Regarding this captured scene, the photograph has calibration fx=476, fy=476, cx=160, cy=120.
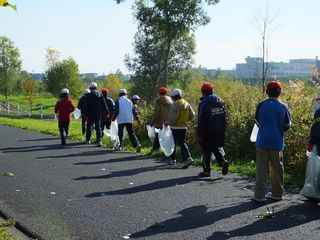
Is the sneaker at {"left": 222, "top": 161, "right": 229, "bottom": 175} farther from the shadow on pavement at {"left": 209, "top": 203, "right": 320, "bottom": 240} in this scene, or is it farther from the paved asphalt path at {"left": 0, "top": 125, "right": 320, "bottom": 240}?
the shadow on pavement at {"left": 209, "top": 203, "right": 320, "bottom": 240}

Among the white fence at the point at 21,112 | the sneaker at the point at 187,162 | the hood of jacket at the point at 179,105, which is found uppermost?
the hood of jacket at the point at 179,105

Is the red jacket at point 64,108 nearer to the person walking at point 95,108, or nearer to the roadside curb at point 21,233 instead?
the person walking at point 95,108

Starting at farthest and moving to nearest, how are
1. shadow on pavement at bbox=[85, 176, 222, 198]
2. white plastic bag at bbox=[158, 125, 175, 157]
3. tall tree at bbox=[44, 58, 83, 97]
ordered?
tall tree at bbox=[44, 58, 83, 97], white plastic bag at bbox=[158, 125, 175, 157], shadow on pavement at bbox=[85, 176, 222, 198]

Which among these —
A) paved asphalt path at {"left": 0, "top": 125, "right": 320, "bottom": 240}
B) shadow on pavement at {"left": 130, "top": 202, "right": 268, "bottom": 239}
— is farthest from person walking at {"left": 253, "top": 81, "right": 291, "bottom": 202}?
shadow on pavement at {"left": 130, "top": 202, "right": 268, "bottom": 239}

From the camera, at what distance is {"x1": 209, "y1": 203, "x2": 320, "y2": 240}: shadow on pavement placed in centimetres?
603

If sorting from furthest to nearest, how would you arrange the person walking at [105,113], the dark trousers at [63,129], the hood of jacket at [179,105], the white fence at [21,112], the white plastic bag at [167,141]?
the white fence at [21,112] < the person walking at [105,113] < the dark trousers at [63,129] < the white plastic bag at [167,141] < the hood of jacket at [179,105]

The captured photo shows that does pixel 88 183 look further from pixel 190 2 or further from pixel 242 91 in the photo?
pixel 190 2

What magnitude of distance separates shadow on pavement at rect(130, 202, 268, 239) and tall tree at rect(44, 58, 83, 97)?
5599 centimetres

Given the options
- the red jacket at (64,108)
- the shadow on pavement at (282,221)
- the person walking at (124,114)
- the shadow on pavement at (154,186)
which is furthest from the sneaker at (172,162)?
the red jacket at (64,108)

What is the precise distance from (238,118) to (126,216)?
6781 mm

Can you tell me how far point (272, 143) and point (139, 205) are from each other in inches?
92.3

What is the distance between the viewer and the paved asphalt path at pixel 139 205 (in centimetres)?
615

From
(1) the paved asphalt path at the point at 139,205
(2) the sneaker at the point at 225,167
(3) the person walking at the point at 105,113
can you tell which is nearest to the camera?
(1) the paved asphalt path at the point at 139,205

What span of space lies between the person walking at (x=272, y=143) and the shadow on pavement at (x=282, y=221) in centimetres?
51
